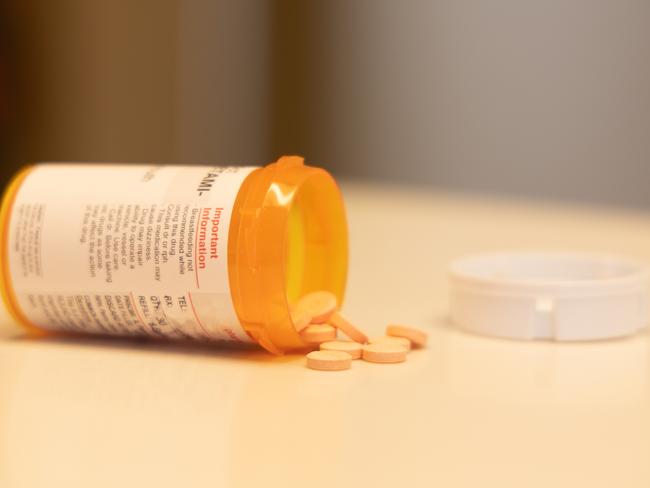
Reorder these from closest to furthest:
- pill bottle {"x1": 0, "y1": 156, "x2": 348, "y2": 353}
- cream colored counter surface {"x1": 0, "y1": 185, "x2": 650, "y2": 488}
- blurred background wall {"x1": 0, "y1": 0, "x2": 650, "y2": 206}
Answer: cream colored counter surface {"x1": 0, "y1": 185, "x2": 650, "y2": 488}
pill bottle {"x1": 0, "y1": 156, "x2": 348, "y2": 353}
blurred background wall {"x1": 0, "y1": 0, "x2": 650, "y2": 206}

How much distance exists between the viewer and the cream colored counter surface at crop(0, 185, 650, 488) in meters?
0.53

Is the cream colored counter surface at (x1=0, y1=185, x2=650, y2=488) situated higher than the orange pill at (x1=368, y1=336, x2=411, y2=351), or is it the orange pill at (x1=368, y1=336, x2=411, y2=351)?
the orange pill at (x1=368, y1=336, x2=411, y2=351)

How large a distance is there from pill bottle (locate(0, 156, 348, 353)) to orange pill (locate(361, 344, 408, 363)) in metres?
0.06

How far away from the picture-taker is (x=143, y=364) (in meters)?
0.78

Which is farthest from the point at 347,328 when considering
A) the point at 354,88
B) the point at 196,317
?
the point at 354,88

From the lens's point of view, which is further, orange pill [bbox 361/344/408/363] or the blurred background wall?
the blurred background wall

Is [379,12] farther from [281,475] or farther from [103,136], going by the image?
[281,475]

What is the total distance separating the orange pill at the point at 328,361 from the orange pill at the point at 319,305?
0.04 meters

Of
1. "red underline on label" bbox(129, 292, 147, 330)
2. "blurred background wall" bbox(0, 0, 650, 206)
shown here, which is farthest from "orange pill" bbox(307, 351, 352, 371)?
"blurred background wall" bbox(0, 0, 650, 206)

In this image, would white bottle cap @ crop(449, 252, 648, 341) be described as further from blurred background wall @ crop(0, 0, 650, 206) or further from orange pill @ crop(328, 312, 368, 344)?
blurred background wall @ crop(0, 0, 650, 206)

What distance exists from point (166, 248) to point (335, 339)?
0.55ft

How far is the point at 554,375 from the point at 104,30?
1931mm

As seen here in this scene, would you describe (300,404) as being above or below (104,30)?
below

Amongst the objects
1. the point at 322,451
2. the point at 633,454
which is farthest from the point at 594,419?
the point at 322,451
